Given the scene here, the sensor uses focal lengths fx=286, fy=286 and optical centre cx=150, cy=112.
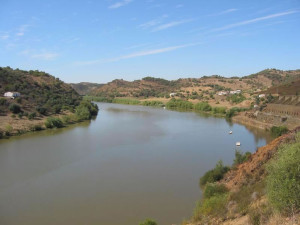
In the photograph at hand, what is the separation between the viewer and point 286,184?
20.5 ft

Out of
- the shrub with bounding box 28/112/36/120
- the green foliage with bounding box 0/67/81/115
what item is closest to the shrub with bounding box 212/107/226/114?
the green foliage with bounding box 0/67/81/115

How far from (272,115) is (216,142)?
→ 1412 cm

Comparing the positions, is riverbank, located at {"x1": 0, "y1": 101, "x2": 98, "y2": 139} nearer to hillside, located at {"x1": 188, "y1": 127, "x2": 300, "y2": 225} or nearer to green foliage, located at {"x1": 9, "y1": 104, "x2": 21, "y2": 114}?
green foliage, located at {"x1": 9, "y1": 104, "x2": 21, "y2": 114}

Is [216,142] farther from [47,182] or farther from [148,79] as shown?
[148,79]

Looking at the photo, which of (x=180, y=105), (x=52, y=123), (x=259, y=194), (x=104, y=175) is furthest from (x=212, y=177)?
(x=180, y=105)

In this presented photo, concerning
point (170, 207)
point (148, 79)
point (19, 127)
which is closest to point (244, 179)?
point (170, 207)

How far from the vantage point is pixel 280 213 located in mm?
6305

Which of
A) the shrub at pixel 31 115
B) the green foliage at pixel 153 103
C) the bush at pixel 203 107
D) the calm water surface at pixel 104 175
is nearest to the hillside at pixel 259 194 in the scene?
the calm water surface at pixel 104 175

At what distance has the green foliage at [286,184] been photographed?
613 centimetres

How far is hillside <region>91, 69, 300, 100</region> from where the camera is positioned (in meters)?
99.4

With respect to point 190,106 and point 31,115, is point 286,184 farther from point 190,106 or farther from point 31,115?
point 190,106

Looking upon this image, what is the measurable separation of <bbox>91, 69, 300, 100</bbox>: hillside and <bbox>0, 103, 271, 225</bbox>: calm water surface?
6204 centimetres

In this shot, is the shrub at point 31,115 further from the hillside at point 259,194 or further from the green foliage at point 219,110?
the green foliage at point 219,110

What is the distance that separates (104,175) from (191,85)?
92467 millimetres
